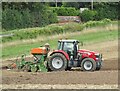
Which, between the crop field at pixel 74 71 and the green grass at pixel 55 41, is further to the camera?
the green grass at pixel 55 41

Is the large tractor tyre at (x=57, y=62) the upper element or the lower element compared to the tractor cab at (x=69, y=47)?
lower

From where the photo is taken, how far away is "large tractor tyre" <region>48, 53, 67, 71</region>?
20.6 meters

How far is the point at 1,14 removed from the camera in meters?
40.0

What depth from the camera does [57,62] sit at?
2078 cm

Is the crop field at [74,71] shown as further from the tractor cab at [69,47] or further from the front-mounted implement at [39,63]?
the tractor cab at [69,47]

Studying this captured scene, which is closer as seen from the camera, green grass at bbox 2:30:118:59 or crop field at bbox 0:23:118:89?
crop field at bbox 0:23:118:89

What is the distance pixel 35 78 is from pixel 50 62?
3.81 meters

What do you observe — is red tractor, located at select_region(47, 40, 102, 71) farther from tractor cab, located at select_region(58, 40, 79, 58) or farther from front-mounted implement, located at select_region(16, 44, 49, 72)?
front-mounted implement, located at select_region(16, 44, 49, 72)

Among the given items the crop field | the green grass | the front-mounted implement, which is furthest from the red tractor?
the green grass

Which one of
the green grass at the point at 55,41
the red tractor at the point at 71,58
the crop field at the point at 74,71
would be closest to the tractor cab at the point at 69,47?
the red tractor at the point at 71,58

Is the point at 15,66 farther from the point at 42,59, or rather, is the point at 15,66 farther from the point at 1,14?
the point at 1,14

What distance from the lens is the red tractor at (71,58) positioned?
20641 mm

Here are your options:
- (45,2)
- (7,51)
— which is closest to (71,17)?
(45,2)

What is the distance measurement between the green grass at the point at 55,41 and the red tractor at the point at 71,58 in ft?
29.7
